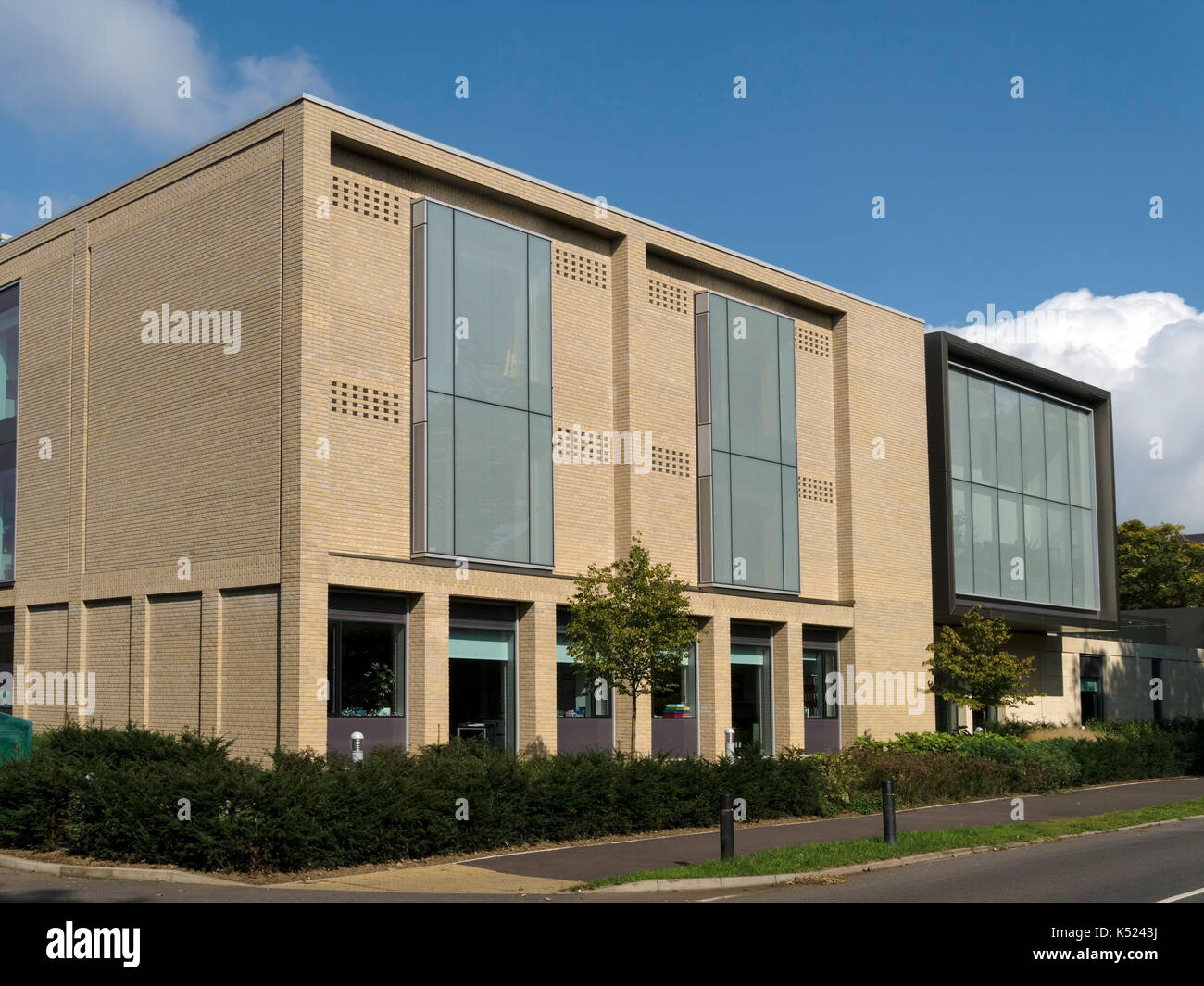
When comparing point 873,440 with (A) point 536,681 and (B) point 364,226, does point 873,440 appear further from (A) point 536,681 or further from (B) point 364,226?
(B) point 364,226

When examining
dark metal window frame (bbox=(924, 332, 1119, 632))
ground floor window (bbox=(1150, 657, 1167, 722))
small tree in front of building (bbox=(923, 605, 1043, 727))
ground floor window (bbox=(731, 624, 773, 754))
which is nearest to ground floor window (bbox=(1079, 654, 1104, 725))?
dark metal window frame (bbox=(924, 332, 1119, 632))

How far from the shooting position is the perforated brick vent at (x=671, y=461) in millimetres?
29203

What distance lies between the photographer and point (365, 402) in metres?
23.8

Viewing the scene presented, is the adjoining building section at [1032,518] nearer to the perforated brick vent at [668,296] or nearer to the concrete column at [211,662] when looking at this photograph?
the perforated brick vent at [668,296]

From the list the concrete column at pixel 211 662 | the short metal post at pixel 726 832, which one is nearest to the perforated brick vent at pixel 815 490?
the concrete column at pixel 211 662

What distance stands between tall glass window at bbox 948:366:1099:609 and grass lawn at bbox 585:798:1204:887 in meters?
13.6

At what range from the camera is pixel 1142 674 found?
51844 mm

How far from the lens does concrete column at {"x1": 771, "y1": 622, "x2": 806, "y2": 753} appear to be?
31828 millimetres

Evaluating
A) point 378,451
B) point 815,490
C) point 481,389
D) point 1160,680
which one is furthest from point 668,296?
point 1160,680

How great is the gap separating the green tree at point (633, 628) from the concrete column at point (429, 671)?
7.61 feet

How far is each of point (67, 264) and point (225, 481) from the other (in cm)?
817

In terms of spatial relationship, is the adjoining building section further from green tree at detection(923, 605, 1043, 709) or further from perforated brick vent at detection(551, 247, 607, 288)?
perforated brick vent at detection(551, 247, 607, 288)

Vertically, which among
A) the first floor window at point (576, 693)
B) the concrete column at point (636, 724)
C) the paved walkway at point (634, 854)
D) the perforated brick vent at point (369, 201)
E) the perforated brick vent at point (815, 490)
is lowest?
the paved walkway at point (634, 854)

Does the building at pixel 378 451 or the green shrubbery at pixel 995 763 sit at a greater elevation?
the building at pixel 378 451
